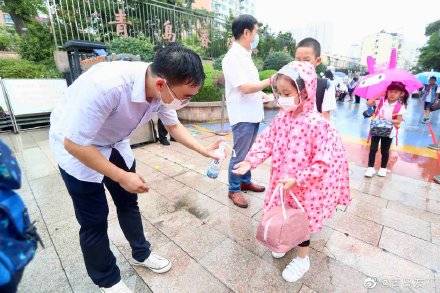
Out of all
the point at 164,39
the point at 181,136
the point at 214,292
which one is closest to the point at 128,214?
the point at 181,136

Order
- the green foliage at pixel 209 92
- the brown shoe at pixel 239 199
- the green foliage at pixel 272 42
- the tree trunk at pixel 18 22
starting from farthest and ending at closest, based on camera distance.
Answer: the green foliage at pixel 272 42, the tree trunk at pixel 18 22, the green foliage at pixel 209 92, the brown shoe at pixel 239 199

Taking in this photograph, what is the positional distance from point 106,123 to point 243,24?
182 centimetres

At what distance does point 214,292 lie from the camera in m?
1.94

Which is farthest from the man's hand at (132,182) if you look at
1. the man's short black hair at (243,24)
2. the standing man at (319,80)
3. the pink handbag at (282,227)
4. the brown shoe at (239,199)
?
the standing man at (319,80)

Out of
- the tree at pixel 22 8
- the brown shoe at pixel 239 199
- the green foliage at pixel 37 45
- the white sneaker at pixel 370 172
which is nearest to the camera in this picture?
the brown shoe at pixel 239 199

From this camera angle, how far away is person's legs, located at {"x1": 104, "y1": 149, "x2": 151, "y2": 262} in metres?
1.82

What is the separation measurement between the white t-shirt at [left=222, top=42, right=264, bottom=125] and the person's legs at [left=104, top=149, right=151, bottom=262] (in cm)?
131

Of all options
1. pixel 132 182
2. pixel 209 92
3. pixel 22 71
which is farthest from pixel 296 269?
pixel 22 71

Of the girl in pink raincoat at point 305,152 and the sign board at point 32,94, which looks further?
the sign board at point 32,94

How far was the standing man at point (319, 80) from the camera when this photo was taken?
2736 millimetres

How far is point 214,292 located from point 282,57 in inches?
548

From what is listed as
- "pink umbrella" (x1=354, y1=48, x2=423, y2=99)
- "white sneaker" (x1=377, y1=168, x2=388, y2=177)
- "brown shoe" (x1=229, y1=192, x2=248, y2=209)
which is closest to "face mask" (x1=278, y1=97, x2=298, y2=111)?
"brown shoe" (x1=229, y1=192, x2=248, y2=209)

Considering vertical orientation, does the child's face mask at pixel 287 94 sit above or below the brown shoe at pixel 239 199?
above

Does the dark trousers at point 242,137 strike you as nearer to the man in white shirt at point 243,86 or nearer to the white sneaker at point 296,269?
the man in white shirt at point 243,86
